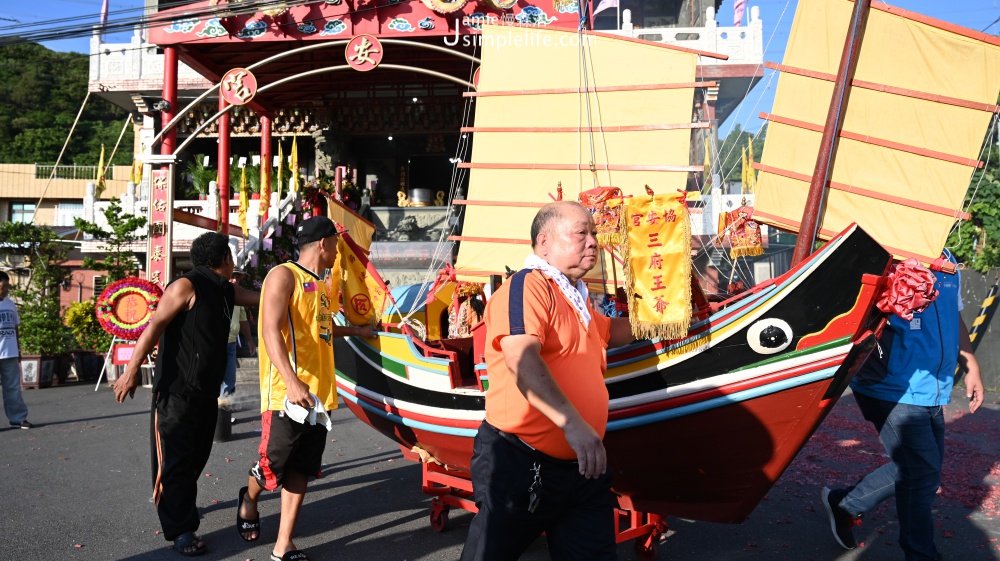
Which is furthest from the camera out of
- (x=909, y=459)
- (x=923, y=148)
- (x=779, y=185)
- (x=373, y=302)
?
(x=373, y=302)

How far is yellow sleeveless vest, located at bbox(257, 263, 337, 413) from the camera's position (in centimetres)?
389

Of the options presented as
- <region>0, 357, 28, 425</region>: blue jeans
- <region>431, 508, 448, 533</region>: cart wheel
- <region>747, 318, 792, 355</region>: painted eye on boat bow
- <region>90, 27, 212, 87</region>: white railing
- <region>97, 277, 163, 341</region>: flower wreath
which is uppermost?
<region>90, 27, 212, 87</region>: white railing

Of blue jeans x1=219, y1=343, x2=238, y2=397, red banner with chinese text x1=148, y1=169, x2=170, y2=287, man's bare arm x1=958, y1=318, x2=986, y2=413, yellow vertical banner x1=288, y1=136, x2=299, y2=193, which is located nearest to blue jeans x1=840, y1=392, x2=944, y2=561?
man's bare arm x1=958, y1=318, x2=986, y2=413

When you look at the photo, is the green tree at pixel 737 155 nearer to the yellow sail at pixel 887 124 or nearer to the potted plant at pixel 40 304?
the yellow sail at pixel 887 124

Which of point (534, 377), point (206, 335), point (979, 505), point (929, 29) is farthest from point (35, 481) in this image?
point (929, 29)

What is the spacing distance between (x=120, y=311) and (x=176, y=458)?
1.72 m

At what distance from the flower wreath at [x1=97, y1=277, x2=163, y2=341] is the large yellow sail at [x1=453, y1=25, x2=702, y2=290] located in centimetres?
290

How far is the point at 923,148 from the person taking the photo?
16.7ft

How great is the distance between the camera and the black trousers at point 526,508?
2.45m

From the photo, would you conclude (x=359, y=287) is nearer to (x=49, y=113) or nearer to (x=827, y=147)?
(x=827, y=147)

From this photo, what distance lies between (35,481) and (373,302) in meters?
2.83

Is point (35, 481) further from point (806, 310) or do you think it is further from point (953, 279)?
point (953, 279)

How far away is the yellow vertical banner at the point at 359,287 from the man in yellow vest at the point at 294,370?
4.29ft

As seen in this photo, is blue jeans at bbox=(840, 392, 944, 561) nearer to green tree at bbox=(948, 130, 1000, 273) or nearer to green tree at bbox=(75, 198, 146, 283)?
green tree at bbox=(948, 130, 1000, 273)
